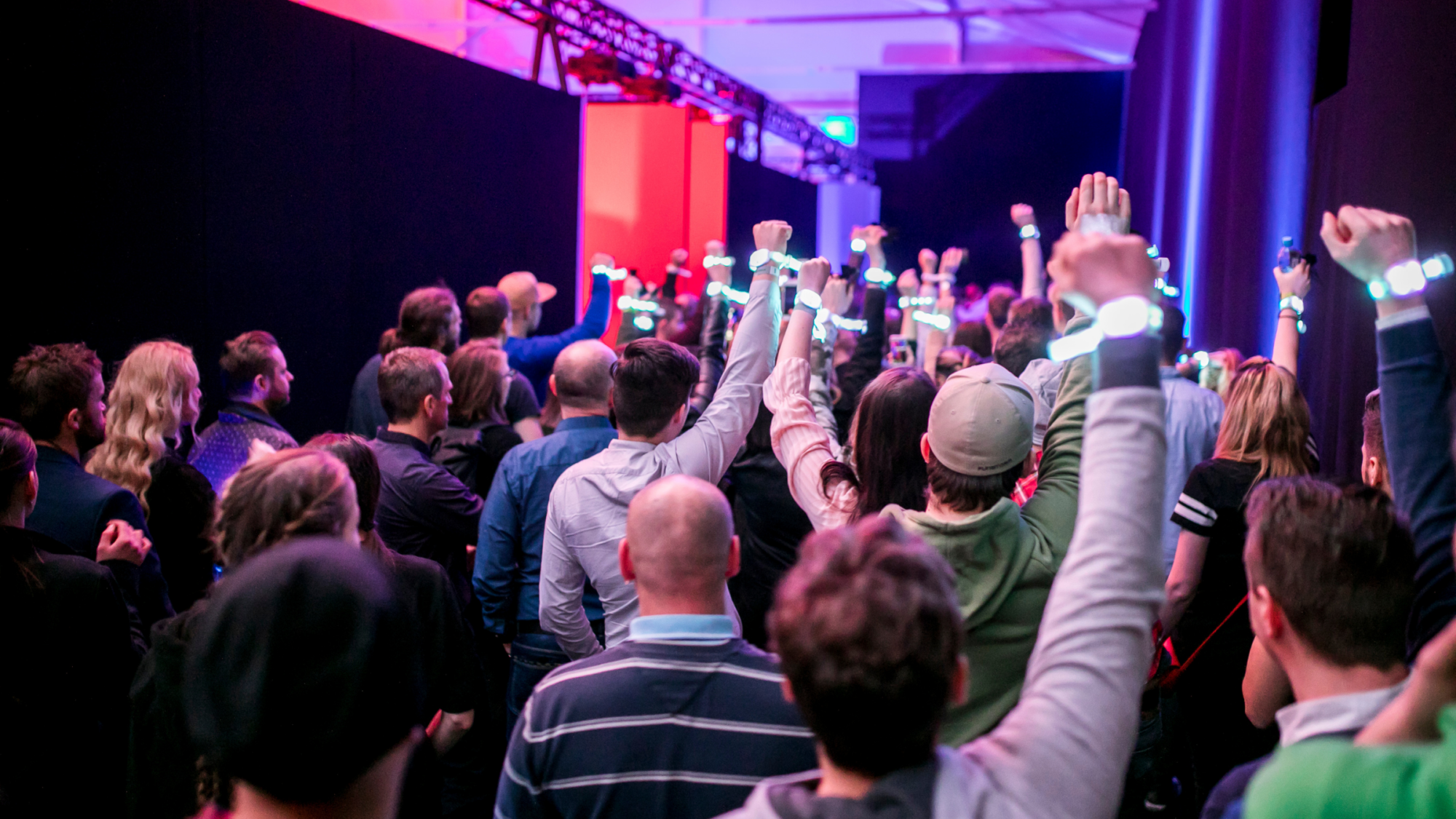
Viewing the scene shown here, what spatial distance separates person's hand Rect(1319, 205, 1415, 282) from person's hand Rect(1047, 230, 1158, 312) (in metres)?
0.49

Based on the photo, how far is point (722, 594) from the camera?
1546 mm

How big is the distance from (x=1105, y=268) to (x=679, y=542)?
76 centimetres

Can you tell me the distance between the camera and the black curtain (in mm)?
3365

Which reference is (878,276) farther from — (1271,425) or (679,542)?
(679,542)

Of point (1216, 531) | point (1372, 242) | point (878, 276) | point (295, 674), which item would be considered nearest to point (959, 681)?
point (295, 674)

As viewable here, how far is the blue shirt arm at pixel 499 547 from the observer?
2.70 meters

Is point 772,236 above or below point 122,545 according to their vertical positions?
above

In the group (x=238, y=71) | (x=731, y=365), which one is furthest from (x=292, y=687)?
(x=238, y=71)

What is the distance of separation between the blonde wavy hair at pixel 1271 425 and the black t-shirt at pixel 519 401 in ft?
8.30

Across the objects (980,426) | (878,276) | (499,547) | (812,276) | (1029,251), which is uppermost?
(1029,251)

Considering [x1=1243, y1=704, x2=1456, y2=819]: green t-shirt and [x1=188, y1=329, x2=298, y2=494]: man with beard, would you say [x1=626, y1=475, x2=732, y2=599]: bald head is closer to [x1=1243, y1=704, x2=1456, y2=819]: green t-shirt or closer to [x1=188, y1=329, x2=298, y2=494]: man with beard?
[x1=1243, y1=704, x2=1456, y2=819]: green t-shirt

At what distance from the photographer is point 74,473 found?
242 cm

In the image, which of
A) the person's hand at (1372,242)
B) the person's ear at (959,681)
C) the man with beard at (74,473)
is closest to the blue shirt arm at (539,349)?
the man with beard at (74,473)

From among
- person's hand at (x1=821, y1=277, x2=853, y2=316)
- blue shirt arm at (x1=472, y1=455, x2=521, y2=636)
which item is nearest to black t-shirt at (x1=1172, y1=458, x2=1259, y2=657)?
person's hand at (x1=821, y1=277, x2=853, y2=316)
